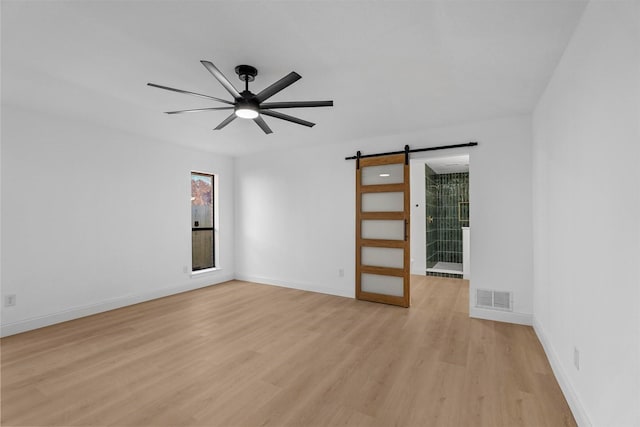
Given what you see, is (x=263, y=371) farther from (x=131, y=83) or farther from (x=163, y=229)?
(x=163, y=229)

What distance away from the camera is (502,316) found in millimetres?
3773

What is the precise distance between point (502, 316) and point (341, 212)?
271 centimetres

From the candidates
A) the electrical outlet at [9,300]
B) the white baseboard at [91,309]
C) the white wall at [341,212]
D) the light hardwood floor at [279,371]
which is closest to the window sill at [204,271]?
the white baseboard at [91,309]

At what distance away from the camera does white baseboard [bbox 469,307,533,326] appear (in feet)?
11.9

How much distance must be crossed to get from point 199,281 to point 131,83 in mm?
3780

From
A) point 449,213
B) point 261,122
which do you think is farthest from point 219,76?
point 449,213

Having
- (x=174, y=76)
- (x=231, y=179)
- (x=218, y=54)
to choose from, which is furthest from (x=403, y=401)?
(x=231, y=179)

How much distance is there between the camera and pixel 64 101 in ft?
10.8

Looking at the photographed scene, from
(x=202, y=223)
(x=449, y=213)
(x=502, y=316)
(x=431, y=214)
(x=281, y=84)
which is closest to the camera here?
(x=281, y=84)

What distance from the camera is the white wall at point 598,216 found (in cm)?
129

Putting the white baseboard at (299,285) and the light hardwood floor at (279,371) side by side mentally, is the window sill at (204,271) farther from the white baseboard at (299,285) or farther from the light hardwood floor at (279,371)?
the light hardwood floor at (279,371)

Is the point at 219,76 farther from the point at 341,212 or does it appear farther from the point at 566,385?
the point at 566,385

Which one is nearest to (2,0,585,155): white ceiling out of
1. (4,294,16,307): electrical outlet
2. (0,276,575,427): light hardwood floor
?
(4,294,16,307): electrical outlet

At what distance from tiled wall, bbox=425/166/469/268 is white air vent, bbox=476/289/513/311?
4275 millimetres
